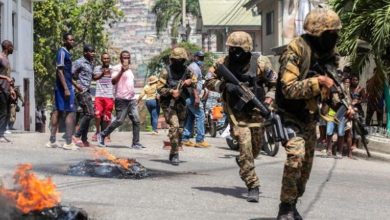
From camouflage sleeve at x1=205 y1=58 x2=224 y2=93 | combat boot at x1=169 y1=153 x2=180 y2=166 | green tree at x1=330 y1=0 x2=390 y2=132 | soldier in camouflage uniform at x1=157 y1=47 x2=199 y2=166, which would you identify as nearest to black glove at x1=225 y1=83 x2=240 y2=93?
camouflage sleeve at x1=205 y1=58 x2=224 y2=93

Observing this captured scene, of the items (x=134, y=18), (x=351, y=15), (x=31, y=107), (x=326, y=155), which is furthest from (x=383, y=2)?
(x=134, y=18)

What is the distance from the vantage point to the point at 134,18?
83.0 metres

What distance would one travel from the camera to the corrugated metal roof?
48250mm

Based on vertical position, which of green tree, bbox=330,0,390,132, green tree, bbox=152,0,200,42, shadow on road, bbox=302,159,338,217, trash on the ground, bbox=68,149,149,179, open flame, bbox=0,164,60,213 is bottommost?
shadow on road, bbox=302,159,338,217

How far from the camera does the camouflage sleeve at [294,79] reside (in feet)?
19.4

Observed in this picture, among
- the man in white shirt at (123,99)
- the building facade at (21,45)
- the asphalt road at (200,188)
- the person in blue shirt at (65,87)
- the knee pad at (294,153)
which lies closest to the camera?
the knee pad at (294,153)

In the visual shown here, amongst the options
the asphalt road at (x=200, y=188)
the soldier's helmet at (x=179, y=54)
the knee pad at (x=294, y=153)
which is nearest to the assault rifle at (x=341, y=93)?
the knee pad at (x=294, y=153)

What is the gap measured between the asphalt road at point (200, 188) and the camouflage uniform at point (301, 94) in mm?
757

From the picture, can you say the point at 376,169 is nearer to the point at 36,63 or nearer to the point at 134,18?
the point at 36,63

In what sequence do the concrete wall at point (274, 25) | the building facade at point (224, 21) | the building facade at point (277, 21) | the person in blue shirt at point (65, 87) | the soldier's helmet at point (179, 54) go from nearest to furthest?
1. the soldier's helmet at point (179, 54)
2. the person in blue shirt at point (65, 87)
3. the building facade at point (277, 21)
4. the concrete wall at point (274, 25)
5. the building facade at point (224, 21)

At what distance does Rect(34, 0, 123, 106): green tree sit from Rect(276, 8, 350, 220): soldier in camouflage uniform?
1414 inches

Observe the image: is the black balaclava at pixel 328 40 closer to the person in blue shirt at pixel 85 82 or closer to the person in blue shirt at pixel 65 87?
the person in blue shirt at pixel 65 87

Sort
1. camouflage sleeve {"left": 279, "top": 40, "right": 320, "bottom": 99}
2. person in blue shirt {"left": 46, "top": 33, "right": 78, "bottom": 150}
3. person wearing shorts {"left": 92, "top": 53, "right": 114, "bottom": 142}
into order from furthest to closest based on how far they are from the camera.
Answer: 1. person wearing shorts {"left": 92, "top": 53, "right": 114, "bottom": 142}
2. person in blue shirt {"left": 46, "top": 33, "right": 78, "bottom": 150}
3. camouflage sleeve {"left": 279, "top": 40, "right": 320, "bottom": 99}

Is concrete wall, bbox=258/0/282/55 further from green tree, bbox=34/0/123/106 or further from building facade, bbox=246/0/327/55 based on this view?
green tree, bbox=34/0/123/106
